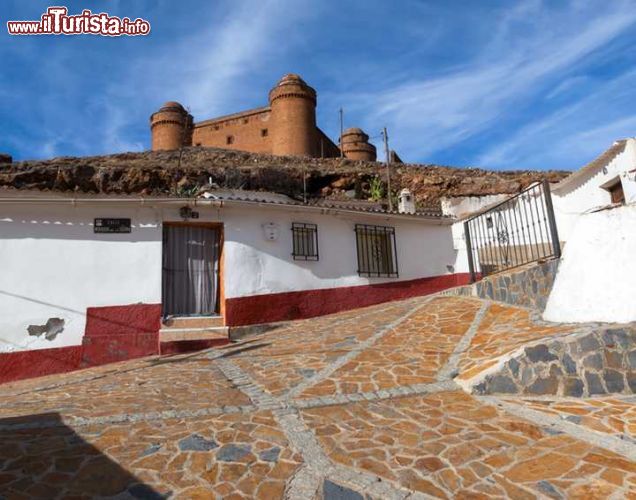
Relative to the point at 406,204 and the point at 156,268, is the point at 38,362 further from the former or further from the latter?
the point at 406,204

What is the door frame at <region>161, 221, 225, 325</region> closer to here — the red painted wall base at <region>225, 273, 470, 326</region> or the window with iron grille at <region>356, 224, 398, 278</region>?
the red painted wall base at <region>225, 273, 470, 326</region>

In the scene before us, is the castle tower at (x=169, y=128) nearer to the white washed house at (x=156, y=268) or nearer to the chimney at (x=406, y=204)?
the chimney at (x=406, y=204)

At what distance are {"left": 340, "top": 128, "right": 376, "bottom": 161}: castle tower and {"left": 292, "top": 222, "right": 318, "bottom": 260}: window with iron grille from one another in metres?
30.4

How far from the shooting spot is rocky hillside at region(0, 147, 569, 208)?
797 inches

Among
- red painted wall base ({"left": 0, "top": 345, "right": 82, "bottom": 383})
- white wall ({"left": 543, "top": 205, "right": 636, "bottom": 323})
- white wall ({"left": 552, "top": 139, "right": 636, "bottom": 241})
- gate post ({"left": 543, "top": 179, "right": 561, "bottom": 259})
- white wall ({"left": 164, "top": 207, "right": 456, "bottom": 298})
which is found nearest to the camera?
white wall ({"left": 543, "top": 205, "right": 636, "bottom": 323})

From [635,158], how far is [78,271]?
16.3 m

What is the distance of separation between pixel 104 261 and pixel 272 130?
29329mm

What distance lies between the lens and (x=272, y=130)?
36219 millimetres

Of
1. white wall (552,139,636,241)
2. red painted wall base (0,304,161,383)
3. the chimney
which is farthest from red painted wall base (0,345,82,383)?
white wall (552,139,636,241)

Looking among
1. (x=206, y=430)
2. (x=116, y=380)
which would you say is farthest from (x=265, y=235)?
(x=206, y=430)

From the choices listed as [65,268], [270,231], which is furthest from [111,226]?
[270,231]

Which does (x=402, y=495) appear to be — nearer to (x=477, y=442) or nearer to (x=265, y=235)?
(x=477, y=442)

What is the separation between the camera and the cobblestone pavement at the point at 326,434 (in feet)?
9.43

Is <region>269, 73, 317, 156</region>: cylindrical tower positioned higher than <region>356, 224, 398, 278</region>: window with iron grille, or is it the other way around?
<region>269, 73, 317, 156</region>: cylindrical tower
